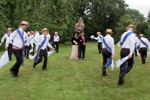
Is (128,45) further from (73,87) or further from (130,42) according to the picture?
(73,87)

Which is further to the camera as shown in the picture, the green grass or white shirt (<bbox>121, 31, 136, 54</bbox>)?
white shirt (<bbox>121, 31, 136, 54</bbox>)

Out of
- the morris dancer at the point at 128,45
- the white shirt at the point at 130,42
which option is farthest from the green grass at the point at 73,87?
the white shirt at the point at 130,42

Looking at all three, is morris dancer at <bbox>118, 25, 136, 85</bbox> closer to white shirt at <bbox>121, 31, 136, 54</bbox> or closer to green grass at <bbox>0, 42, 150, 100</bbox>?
white shirt at <bbox>121, 31, 136, 54</bbox>

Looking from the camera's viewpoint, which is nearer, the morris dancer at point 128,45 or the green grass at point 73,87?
the green grass at point 73,87

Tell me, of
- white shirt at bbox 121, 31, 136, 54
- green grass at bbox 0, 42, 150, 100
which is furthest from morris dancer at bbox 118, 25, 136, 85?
green grass at bbox 0, 42, 150, 100

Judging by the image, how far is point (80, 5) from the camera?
40.0m

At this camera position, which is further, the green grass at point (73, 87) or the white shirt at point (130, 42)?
the white shirt at point (130, 42)

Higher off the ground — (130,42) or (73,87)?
(130,42)

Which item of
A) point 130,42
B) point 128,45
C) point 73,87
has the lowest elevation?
point 73,87

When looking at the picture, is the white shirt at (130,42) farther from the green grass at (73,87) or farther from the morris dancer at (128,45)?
the green grass at (73,87)

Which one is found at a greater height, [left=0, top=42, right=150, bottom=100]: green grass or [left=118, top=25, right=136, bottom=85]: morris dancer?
[left=118, top=25, right=136, bottom=85]: morris dancer

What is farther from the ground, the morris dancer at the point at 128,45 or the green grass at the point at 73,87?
the morris dancer at the point at 128,45

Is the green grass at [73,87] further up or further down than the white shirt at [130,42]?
further down

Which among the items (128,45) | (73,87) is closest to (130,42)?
(128,45)
